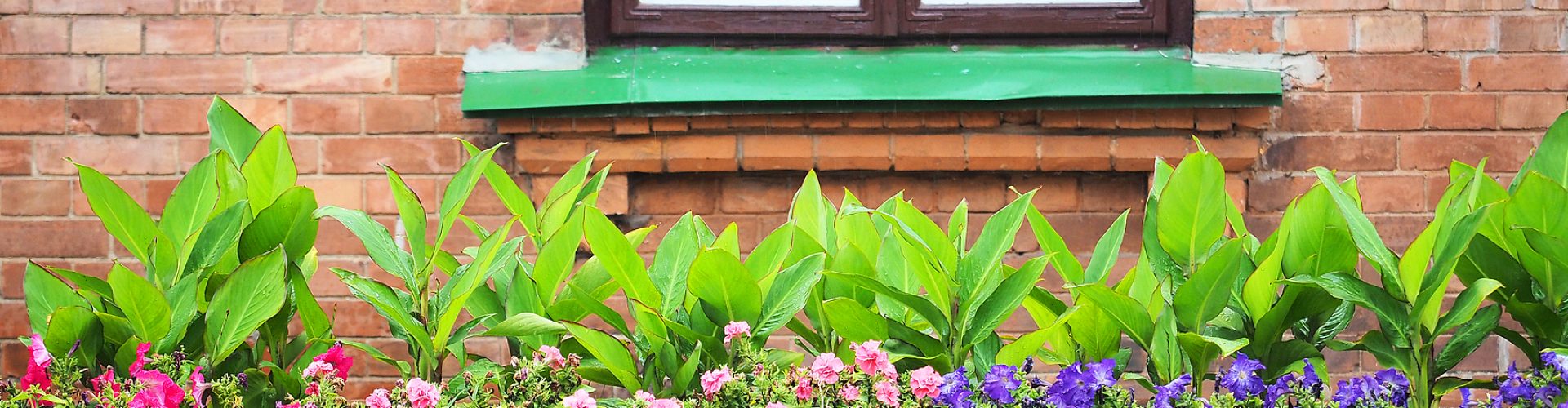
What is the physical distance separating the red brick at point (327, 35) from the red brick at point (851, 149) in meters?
0.99

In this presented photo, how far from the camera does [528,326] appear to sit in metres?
1.32

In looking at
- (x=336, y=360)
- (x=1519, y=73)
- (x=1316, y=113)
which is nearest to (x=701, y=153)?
(x=336, y=360)

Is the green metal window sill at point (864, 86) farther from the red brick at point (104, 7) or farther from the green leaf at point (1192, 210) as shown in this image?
the green leaf at point (1192, 210)

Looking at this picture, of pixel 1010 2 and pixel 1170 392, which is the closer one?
pixel 1170 392

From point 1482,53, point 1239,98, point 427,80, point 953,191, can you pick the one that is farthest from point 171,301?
point 1482,53

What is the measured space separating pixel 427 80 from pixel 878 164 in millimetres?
956

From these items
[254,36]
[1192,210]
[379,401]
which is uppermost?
[254,36]

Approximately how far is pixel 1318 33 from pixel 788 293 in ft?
5.20

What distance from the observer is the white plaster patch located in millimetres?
2441

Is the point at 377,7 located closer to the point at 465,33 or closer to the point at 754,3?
the point at 465,33

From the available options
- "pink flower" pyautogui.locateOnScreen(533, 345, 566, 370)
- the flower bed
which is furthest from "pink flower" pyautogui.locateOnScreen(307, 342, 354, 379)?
"pink flower" pyautogui.locateOnScreen(533, 345, 566, 370)

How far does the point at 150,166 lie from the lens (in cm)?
244

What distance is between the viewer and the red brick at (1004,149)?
239 centimetres

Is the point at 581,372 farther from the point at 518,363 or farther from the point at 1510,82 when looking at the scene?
the point at 1510,82
